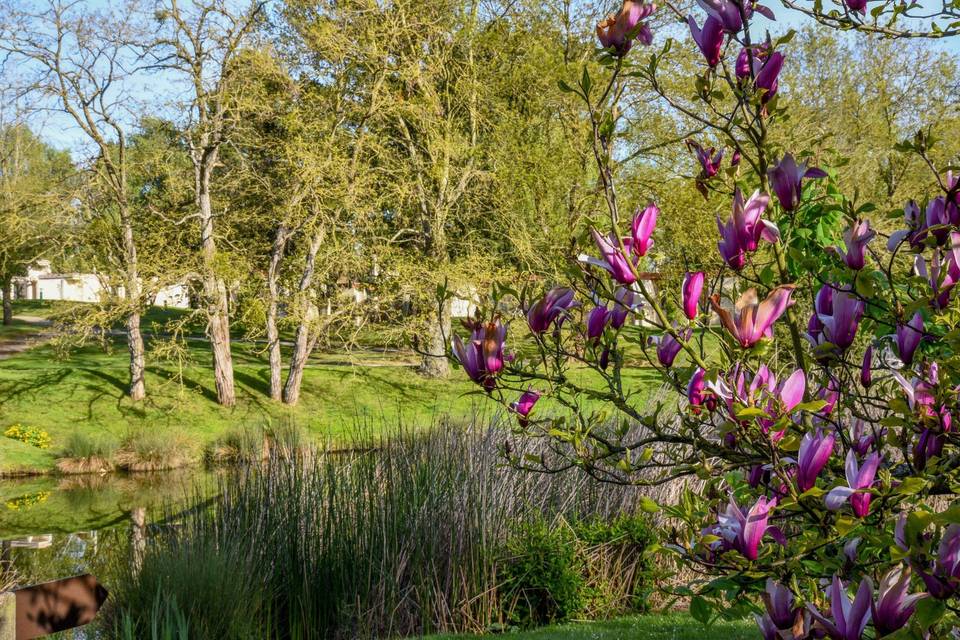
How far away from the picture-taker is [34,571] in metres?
11.0

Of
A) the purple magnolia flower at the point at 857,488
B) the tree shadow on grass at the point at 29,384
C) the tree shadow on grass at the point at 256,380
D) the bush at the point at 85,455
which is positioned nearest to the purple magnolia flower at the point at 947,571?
the purple magnolia flower at the point at 857,488

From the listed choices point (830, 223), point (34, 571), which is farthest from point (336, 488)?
point (34, 571)

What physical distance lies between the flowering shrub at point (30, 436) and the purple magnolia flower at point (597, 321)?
1761cm

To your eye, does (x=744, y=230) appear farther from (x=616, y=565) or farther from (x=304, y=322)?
(x=304, y=322)

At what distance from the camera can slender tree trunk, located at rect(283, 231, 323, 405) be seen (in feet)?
64.8

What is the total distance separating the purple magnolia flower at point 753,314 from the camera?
1629 mm

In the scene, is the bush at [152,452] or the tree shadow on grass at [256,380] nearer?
the bush at [152,452]

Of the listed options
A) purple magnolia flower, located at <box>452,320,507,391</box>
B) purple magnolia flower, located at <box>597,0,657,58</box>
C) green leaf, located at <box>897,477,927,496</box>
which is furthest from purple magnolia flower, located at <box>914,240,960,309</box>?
purple magnolia flower, located at <box>452,320,507,391</box>

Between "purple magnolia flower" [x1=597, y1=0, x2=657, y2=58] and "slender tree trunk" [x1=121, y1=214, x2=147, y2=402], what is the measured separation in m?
17.3

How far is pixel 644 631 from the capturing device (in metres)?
5.87

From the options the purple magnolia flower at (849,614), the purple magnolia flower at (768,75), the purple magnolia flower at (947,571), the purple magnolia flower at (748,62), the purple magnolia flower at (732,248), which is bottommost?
the purple magnolia flower at (849,614)

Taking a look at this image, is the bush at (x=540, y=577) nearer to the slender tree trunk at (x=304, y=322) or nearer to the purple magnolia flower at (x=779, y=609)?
the purple magnolia flower at (x=779, y=609)

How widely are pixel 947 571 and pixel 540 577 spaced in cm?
540

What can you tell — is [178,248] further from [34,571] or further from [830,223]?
[830,223]
